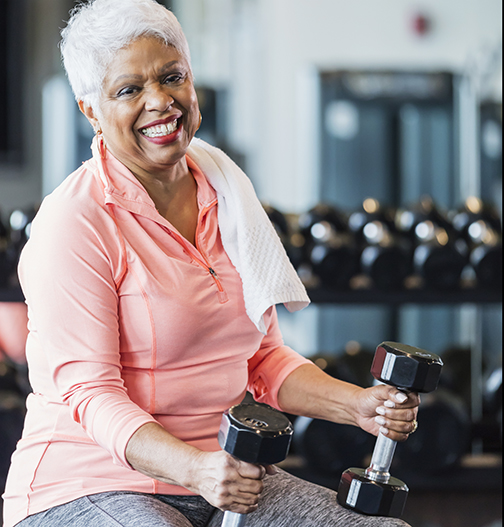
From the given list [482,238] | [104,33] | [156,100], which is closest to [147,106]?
[156,100]

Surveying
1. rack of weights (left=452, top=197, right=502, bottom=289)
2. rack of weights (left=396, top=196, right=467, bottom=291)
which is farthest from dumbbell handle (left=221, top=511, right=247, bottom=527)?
rack of weights (left=452, top=197, right=502, bottom=289)

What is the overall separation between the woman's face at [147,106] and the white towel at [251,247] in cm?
13

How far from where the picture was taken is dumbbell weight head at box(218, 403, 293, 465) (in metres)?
0.85

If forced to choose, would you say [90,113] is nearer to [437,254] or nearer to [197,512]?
[197,512]

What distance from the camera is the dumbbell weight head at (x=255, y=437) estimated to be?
85 centimetres

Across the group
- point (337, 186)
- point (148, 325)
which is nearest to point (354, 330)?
point (337, 186)

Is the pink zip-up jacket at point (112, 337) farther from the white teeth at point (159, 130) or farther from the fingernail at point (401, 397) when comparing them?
the fingernail at point (401, 397)

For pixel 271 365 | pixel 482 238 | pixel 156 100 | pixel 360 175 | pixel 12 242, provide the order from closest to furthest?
1. pixel 156 100
2. pixel 271 365
3. pixel 12 242
4. pixel 482 238
5. pixel 360 175

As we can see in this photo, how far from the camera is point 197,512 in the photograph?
1.13m

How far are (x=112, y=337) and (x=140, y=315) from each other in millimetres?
58

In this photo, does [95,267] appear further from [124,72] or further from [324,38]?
[324,38]

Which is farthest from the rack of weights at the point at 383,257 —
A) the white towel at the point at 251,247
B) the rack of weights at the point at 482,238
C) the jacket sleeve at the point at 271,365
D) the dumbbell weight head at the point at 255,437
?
the dumbbell weight head at the point at 255,437

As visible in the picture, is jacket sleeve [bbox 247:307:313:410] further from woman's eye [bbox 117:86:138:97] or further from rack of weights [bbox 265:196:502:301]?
rack of weights [bbox 265:196:502:301]

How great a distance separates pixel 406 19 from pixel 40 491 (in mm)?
3715
